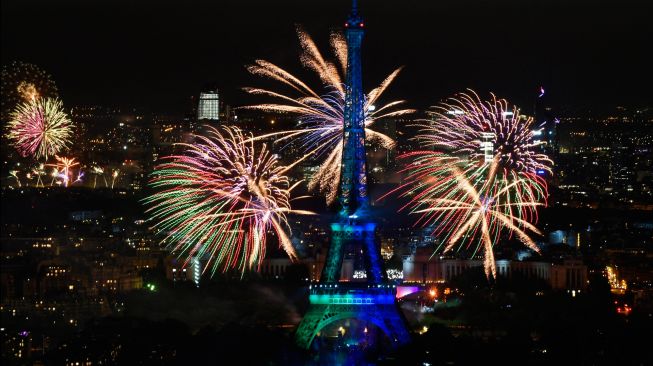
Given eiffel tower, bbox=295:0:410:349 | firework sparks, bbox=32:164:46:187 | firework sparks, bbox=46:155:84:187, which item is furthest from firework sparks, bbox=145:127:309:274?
firework sparks, bbox=32:164:46:187

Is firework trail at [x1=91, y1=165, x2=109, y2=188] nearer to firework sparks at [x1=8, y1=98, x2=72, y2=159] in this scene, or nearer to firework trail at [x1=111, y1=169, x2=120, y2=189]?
firework trail at [x1=111, y1=169, x2=120, y2=189]

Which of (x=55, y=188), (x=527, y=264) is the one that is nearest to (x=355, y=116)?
(x=527, y=264)

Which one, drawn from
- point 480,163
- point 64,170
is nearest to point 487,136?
point 480,163

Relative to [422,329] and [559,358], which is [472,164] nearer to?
[422,329]

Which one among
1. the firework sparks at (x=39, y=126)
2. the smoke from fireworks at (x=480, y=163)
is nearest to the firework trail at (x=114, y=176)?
the firework sparks at (x=39, y=126)

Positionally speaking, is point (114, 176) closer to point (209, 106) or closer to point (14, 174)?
point (14, 174)

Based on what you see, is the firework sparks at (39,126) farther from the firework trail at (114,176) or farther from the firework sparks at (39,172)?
the firework trail at (114,176)
